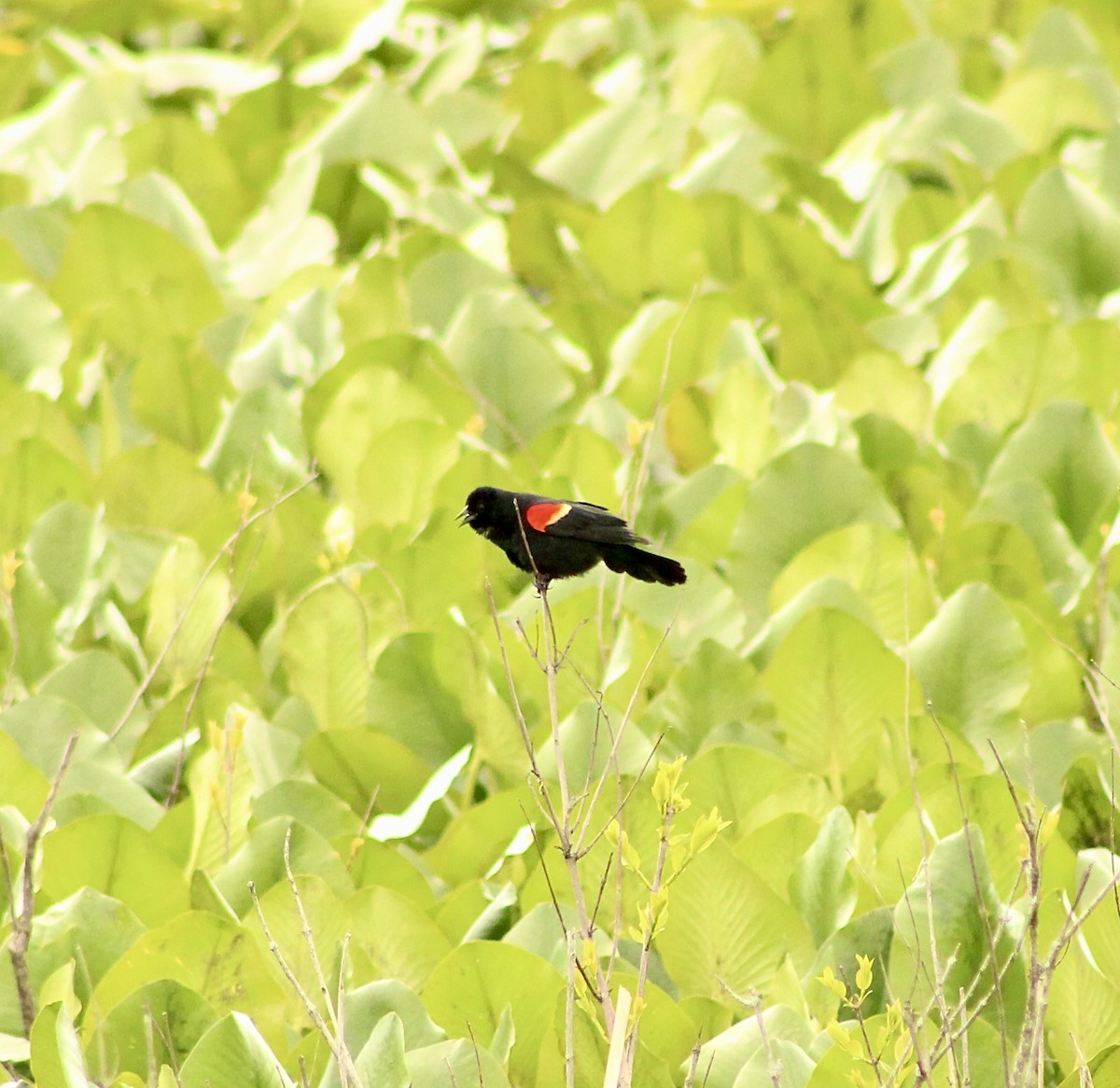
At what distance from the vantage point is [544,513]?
2.58 meters

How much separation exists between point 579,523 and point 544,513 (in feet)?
0.26

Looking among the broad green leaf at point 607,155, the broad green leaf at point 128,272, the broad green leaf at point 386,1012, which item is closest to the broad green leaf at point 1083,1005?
the broad green leaf at point 386,1012

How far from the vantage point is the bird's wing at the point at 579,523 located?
2.50 meters

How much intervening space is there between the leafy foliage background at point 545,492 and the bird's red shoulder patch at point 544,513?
0.32 meters

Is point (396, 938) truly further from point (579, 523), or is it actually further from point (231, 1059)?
point (579, 523)

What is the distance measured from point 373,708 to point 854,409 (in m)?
1.44

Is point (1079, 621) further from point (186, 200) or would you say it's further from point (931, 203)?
point (186, 200)

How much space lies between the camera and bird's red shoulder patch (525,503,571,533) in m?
2.56

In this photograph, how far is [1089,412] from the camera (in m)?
3.63

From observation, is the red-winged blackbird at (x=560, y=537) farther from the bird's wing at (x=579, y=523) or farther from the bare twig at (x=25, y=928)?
the bare twig at (x=25, y=928)

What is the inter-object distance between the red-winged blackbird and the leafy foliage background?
29cm

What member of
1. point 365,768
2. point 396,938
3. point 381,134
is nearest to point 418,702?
point 365,768

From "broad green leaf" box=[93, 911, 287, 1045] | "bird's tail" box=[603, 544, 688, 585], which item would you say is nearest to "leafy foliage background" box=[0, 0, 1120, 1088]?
"broad green leaf" box=[93, 911, 287, 1045]

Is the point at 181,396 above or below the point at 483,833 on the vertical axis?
above
